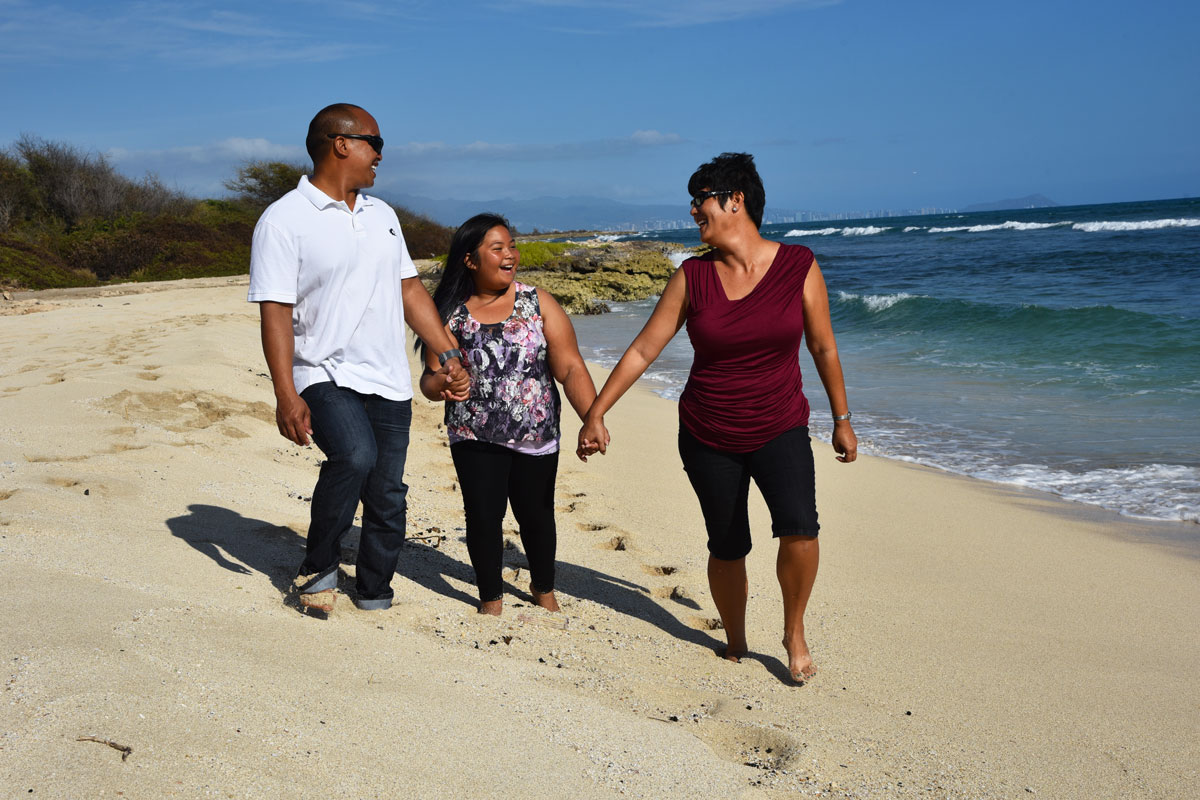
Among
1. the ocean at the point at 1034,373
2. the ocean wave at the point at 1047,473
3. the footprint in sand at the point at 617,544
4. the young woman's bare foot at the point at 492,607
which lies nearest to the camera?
the young woman's bare foot at the point at 492,607

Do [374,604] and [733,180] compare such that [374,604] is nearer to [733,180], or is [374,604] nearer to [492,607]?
[492,607]

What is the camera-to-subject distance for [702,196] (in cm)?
342

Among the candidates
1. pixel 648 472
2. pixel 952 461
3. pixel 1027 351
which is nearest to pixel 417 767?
pixel 648 472

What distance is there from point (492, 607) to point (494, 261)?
1434 millimetres

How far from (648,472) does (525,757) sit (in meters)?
4.20

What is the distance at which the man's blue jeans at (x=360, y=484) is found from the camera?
131 inches

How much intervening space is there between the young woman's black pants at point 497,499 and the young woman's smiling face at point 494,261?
2.17ft

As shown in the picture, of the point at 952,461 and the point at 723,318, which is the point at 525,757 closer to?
the point at 723,318

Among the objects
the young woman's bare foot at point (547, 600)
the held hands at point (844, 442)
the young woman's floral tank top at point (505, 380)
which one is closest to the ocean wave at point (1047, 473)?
the held hands at point (844, 442)

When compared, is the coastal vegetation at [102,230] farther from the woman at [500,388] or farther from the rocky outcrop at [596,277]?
the woman at [500,388]

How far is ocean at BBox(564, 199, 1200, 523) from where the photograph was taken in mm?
6883

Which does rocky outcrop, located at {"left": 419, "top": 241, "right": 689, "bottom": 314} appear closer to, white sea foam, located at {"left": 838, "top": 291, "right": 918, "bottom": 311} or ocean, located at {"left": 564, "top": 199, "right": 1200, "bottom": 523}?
ocean, located at {"left": 564, "top": 199, "right": 1200, "bottom": 523}

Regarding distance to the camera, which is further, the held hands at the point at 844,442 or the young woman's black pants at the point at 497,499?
the young woman's black pants at the point at 497,499

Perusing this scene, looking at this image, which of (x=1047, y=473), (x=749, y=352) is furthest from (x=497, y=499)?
(x=1047, y=473)
